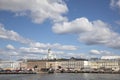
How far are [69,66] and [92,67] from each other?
16698mm

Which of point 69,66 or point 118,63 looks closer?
point 118,63

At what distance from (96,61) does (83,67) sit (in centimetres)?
1269

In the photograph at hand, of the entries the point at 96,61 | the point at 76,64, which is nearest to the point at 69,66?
the point at 76,64

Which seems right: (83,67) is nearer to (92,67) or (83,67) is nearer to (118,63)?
(92,67)

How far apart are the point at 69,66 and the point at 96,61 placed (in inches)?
751

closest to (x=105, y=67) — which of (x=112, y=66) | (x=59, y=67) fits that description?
(x=112, y=66)

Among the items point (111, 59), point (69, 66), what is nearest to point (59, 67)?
point (69, 66)

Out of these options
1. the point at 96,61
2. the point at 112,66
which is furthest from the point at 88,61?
the point at 112,66

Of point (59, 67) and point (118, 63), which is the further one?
point (59, 67)

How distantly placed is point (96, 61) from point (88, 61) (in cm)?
558

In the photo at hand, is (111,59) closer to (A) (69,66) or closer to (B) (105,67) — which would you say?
(B) (105,67)

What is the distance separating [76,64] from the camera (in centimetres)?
19662

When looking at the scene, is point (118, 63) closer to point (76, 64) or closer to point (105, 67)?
point (105, 67)

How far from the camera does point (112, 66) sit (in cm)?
18825
